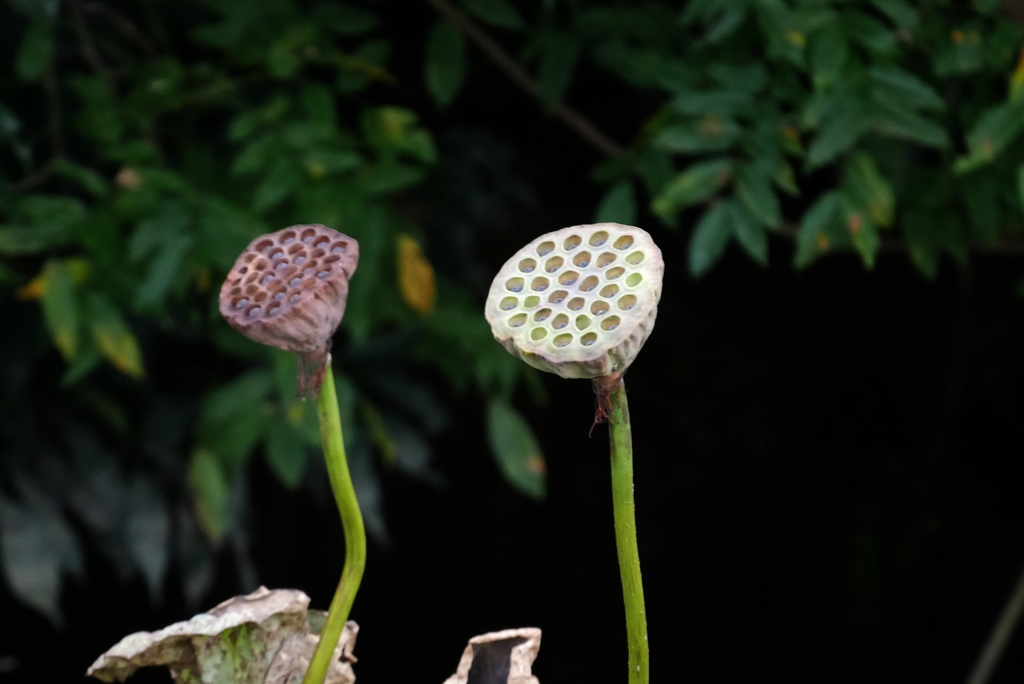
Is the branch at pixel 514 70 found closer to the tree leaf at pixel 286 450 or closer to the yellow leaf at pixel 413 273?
the yellow leaf at pixel 413 273

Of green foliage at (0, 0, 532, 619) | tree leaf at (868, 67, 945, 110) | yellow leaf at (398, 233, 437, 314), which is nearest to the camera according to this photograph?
tree leaf at (868, 67, 945, 110)

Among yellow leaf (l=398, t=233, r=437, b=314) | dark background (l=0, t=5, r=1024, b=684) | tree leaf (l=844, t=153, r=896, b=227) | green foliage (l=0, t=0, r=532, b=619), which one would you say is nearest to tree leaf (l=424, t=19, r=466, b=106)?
green foliage (l=0, t=0, r=532, b=619)

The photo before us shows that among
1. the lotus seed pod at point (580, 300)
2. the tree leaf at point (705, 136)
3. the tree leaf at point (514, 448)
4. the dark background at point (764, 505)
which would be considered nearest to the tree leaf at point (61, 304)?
the tree leaf at point (514, 448)

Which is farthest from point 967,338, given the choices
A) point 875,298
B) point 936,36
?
point 936,36

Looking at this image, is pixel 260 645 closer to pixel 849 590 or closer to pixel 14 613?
pixel 14 613

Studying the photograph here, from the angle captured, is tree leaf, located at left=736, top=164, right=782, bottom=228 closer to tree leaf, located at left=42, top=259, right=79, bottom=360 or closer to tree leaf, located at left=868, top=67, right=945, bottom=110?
tree leaf, located at left=868, top=67, right=945, bottom=110

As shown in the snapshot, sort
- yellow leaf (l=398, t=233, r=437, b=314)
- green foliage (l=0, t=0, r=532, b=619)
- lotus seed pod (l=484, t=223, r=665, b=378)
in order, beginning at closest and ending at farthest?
lotus seed pod (l=484, t=223, r=665, b=378) → green foliage (l=0, t=0, r=532, b=619) → yellow leaf (l=398, t=233, r=437, b=314)
